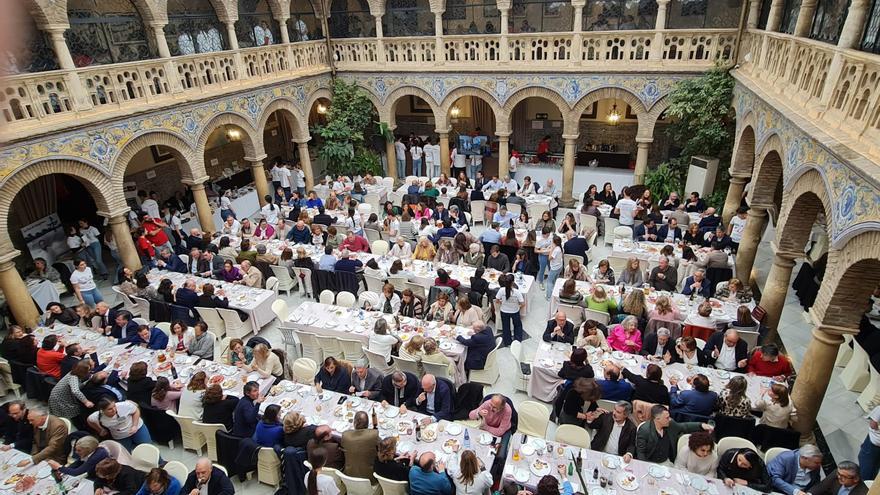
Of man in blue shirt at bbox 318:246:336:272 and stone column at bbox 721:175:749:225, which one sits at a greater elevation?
stone column at bbox 721:175:749:225

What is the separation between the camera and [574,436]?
7559 millimetres

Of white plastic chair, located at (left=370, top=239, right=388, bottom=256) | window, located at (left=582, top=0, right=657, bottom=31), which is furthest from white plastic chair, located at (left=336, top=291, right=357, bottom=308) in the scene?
window, located at (left=582, top=0, right=657, bottom=31)

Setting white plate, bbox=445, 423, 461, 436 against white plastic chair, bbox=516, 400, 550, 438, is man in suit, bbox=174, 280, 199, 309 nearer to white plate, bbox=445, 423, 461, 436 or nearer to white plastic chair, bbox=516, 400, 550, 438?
white plate, bbox=445, 423, 461, 436

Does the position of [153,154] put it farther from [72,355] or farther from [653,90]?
[653,90]

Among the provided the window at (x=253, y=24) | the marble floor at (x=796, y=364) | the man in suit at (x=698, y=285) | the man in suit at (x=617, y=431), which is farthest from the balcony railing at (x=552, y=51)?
the man in suit at (x=617, y=431)

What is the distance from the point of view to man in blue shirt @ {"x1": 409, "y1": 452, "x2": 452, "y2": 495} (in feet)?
22.1

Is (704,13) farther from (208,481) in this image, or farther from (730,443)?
(208,481)

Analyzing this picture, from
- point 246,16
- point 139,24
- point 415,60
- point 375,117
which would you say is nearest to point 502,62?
point 415,60

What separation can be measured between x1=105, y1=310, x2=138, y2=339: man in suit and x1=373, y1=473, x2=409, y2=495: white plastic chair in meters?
6.17

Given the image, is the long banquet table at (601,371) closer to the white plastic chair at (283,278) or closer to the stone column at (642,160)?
the white plastic chair at (283,278)

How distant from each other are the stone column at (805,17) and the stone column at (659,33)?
540 centimetres

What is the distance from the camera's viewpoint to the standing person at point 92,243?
1439 centimetres

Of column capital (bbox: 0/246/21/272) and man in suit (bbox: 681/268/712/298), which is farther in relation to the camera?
column capital (bbox: 0/246/21/272)

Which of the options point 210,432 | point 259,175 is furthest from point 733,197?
point 259,175
